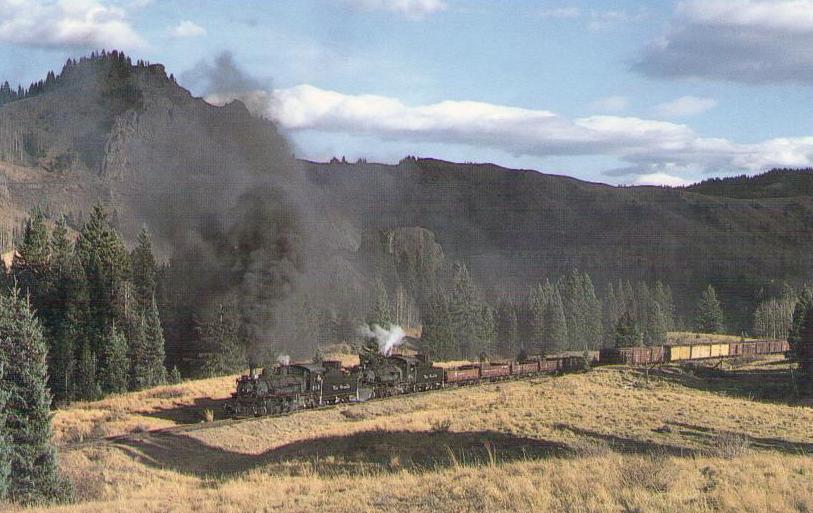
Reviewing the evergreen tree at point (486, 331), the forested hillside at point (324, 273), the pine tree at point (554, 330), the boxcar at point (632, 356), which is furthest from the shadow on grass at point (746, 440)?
the pine tree at point (554, 330)

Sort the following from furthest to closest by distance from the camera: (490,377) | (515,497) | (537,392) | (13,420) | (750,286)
A: (750,286) < (490,377) < (537,392) < (13,420) < (515,497)

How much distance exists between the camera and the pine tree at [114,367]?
5170 centimetres

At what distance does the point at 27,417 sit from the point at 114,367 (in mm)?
32786

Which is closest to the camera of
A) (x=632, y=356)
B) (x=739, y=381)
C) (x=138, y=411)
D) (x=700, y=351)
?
(x=138, y=411)

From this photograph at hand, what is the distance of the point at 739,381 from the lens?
58.2 meters

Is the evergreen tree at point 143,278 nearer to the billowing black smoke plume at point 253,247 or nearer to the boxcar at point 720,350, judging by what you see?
the billowing black smoke plume at point 253,247

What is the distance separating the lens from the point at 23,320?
2181 cm

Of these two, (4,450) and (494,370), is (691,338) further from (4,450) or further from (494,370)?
(4,450)

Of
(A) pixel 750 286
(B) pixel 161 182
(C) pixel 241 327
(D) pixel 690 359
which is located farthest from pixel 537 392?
(B) pixel 161 182

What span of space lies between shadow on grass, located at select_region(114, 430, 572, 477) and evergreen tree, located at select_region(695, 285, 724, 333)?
10076cm

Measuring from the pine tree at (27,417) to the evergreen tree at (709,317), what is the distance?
114 meters

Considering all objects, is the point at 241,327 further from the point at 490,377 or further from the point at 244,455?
the point at 490,377

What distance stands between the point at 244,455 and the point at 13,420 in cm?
1169

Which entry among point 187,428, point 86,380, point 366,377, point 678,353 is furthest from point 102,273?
point 678,353
